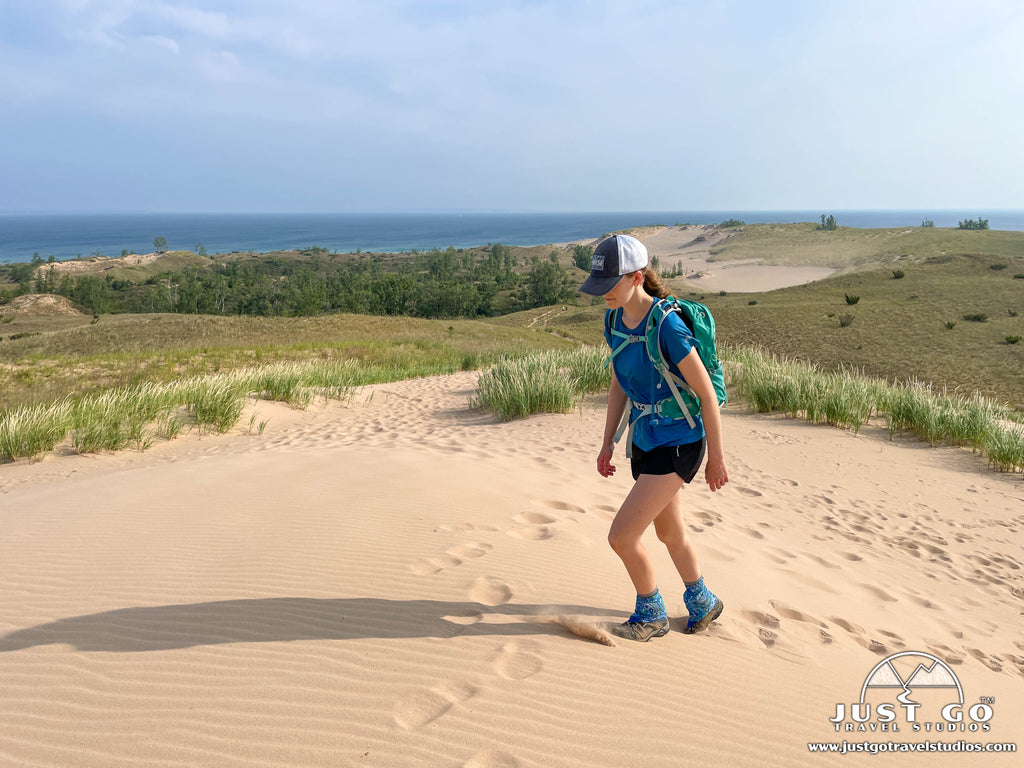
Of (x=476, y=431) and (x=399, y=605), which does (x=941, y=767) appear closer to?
(x=399, y=605)

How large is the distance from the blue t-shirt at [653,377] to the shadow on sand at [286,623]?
41.2 inches

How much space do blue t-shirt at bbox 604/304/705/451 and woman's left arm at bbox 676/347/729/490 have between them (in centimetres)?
5

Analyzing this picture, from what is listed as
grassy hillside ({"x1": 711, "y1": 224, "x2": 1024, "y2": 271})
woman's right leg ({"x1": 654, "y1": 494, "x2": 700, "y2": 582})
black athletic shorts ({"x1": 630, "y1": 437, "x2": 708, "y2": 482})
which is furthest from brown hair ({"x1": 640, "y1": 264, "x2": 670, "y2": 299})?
grassy hillside ({"x1": 711, "y1": 224, "x2": 1024, "y2": 271})

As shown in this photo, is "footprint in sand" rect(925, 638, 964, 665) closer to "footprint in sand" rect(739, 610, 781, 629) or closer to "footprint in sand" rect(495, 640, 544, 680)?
"footprint in sand" rect(739, 610, 781, 629)

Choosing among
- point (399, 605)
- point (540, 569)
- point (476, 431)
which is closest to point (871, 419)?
point (476, 431)

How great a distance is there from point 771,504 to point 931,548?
4.42 feet

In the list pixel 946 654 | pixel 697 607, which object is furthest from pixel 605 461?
pixel 946 654

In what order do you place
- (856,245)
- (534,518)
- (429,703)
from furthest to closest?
(856,245), (534,518), (429,703)

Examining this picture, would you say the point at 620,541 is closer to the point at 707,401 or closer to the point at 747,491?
the point at 707,401

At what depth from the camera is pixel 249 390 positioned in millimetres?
11406

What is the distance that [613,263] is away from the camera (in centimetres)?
263

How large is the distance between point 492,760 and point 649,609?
3.73 feet

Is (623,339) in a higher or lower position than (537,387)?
higher

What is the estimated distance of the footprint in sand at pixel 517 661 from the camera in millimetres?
2697
